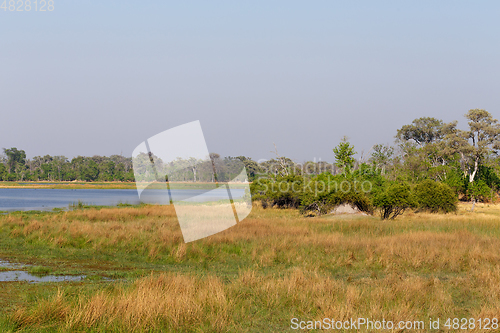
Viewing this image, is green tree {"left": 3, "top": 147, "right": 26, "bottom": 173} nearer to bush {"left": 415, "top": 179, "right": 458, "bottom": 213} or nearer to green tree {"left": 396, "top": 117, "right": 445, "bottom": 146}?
green tree {"left": 396, "top": 117, "right": 445, "bottom": 146}

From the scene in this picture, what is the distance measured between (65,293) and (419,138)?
81.4 meters

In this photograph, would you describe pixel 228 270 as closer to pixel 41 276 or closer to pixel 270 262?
pixel 270 262

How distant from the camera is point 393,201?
27.9 m

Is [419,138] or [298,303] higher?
[419,138]

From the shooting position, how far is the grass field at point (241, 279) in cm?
673

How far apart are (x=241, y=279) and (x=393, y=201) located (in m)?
21.4

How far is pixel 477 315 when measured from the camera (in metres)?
6.69

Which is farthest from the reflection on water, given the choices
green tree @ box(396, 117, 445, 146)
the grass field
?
green tree @ box(396, 117, 445, 146)

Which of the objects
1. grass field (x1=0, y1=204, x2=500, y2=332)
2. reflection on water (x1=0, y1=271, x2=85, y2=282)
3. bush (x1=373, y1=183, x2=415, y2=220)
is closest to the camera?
grass field (x1=0, y1=204, x2=500, y2=332)

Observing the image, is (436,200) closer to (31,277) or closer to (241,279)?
(241,279)

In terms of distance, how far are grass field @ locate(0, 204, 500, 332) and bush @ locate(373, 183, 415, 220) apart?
8.74 m

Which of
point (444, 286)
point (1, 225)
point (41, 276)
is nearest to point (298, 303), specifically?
point (444, 286)

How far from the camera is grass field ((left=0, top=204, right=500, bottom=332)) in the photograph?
673 cm

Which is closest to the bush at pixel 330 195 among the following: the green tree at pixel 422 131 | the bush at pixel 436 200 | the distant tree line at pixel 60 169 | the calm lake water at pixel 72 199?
the bush at pixel 436 200
